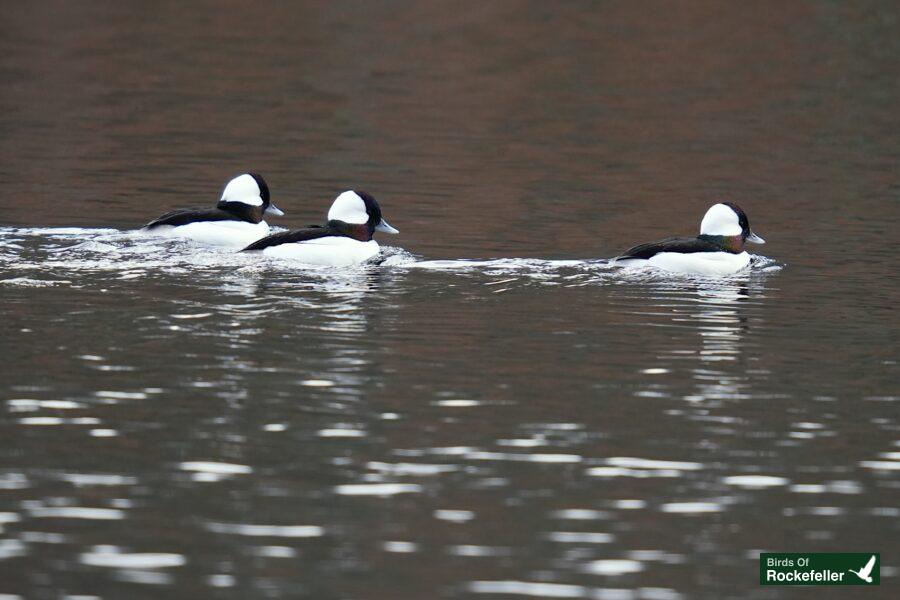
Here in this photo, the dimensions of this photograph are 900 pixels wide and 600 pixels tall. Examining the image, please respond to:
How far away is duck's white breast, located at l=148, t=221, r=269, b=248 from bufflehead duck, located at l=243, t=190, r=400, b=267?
1.16 metres

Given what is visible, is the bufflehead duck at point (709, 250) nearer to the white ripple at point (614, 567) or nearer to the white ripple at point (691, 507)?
the white ripple at point (691, 507)

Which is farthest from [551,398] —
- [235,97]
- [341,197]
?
[235,97]

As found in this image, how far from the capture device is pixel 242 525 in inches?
354

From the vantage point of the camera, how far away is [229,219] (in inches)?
746

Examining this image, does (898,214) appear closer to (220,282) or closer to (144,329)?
(220,282)

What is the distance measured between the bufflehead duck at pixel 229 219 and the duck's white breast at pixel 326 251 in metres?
1.45

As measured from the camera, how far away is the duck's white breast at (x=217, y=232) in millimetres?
18406

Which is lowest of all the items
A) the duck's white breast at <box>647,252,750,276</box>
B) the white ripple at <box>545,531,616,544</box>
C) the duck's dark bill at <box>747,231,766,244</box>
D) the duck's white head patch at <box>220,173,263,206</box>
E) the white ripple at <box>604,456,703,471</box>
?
the white ripple at <box>545,531,616,544</box>

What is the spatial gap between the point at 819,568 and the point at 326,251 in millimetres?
9539

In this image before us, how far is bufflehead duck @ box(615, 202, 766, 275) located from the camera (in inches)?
671

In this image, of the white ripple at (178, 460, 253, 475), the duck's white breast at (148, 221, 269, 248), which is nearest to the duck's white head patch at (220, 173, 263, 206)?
the duck's white breast at (148, 221, 269, 248)

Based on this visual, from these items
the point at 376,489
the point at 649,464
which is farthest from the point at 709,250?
the point at 376,489

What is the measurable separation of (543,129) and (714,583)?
22.1m

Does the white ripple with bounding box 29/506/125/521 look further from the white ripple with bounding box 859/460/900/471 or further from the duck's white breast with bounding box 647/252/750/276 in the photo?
the duck's white breast with bounding box 647/252/750/276
